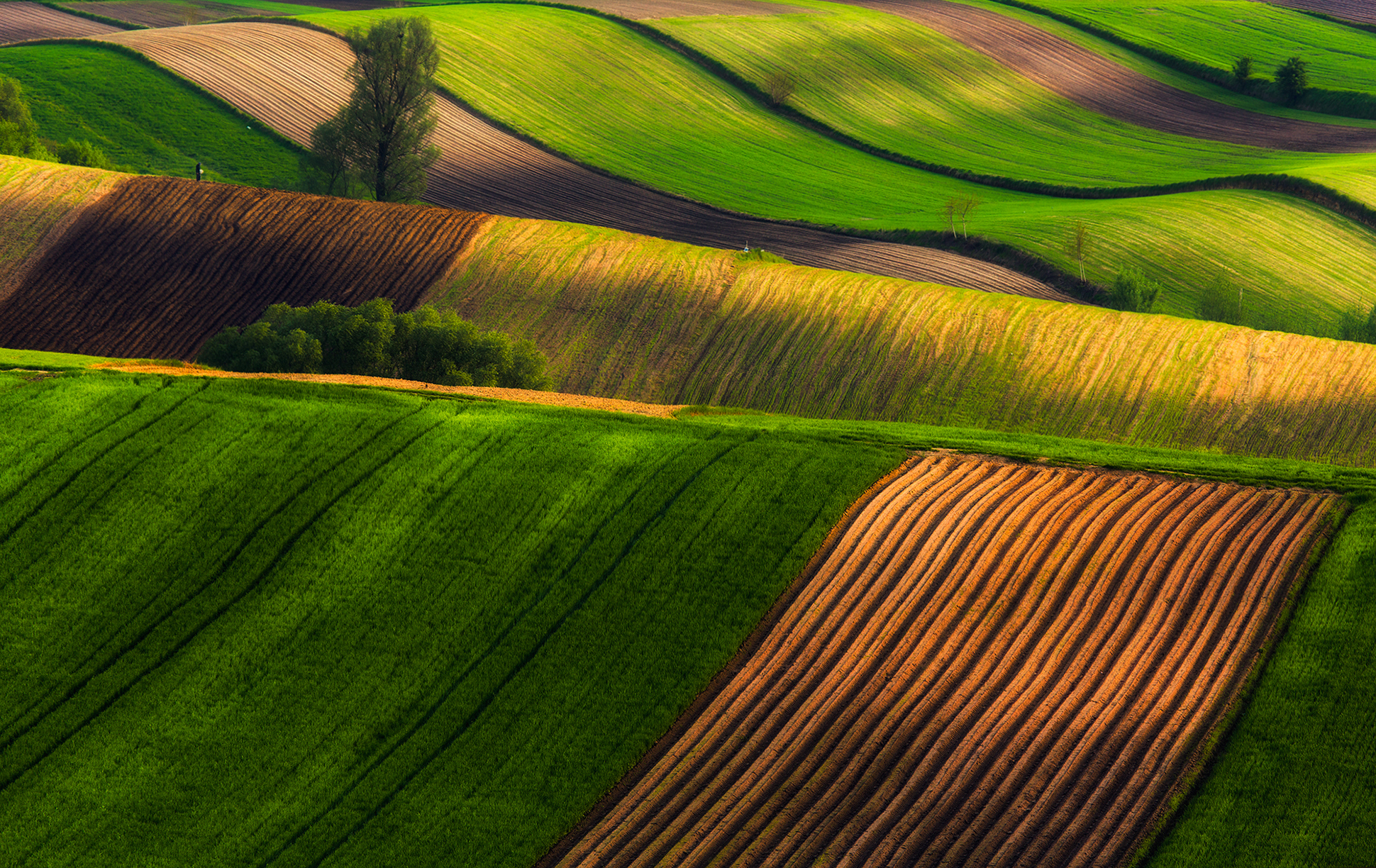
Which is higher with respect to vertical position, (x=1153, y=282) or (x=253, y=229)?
(x=1153, y=282)

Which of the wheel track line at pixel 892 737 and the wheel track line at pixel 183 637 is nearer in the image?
the wheel track line at pixel 892 737

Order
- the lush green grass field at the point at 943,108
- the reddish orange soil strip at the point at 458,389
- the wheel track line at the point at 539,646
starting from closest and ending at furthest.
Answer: the wheel track line at the point at 539,646, the reddish orange soil strip at the point at 458,389, the lush green grass field at the point at 943,108

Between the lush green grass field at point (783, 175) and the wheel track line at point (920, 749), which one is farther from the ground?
the lush green grass field at point (783, 175)

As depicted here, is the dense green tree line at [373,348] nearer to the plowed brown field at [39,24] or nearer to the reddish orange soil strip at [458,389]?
the reddish orange soil strip at [458,389]

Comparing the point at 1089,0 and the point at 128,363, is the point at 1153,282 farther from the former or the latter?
the point at 1089,0

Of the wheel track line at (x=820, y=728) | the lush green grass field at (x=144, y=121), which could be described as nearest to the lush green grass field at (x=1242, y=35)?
the lush green grass field at (x=144, y=121)

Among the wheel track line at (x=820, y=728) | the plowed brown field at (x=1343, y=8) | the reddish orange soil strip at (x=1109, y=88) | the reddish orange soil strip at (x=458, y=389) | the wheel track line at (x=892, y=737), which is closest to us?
the wheel track line at (x=892, y=737)

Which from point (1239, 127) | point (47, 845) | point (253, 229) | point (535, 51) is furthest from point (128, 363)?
point (1239, 127)

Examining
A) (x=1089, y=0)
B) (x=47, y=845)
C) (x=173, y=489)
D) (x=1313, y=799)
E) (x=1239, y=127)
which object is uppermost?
(x=1089, y=0)
